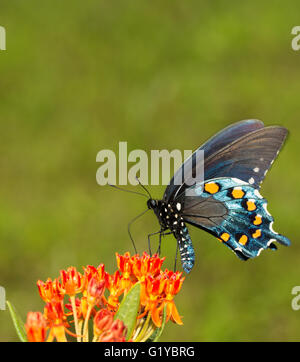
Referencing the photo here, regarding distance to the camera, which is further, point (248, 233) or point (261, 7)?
point (261, 7)

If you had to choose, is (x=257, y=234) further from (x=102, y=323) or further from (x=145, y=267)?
(x=102, y=323)

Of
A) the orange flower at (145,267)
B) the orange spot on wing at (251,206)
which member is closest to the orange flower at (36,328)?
the orange flower at (145,267)

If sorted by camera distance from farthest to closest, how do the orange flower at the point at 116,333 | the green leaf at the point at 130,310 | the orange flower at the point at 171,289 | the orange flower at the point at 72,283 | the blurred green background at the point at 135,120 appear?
the blurred green background at the point at 135,120 < the orange flower at the point at 171,289 < the orange flower at the point at 72,283 < the green leaf at the point at 130,310 < the orange flower at the point at 116,333

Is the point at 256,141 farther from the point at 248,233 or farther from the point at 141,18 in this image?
the point at 141,18

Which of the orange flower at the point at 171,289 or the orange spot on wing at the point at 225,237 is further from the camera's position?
the orange spot on wing at the point at 225,237

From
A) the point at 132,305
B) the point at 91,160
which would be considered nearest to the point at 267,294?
the point at 91,160

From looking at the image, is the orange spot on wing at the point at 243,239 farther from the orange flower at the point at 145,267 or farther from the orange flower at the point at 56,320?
the orange flower at the point at 56,320

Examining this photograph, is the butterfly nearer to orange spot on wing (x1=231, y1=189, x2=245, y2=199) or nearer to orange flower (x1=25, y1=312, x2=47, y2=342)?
orange spot on wing (x1=231, y1=189, x2=245, y2=199)
